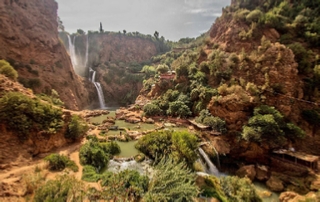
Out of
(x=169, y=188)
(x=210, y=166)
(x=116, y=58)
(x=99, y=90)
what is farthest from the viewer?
(x=116, y=58)

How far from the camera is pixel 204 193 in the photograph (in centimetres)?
1196

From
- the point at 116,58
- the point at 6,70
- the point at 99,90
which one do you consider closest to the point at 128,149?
the point at 6,70

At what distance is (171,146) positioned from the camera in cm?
1467

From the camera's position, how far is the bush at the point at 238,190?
1239cm

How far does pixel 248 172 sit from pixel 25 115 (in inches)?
769

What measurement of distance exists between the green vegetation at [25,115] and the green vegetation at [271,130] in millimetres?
18316

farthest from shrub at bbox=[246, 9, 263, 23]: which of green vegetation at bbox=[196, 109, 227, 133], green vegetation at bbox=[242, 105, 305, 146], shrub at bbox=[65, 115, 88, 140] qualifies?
shrub at bbox=[65, 115, 88, 140]

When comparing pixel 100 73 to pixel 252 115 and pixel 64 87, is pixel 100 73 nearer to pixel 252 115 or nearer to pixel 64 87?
pixel 64 87

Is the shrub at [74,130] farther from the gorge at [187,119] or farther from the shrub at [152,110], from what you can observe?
the shrub at [152,110]

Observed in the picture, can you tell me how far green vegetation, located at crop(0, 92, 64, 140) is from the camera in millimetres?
12508

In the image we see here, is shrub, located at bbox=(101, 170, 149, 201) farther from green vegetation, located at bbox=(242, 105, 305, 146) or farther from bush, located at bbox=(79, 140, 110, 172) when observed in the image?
green vegetation, located at bbox=(242, 105, 305, 146)

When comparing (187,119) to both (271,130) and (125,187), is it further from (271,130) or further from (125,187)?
(125,187)

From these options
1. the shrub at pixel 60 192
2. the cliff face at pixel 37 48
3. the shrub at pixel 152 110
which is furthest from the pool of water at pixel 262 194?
the cliff face at pixel 37 48

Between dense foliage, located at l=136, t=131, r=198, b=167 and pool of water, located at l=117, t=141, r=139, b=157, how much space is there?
592mm
